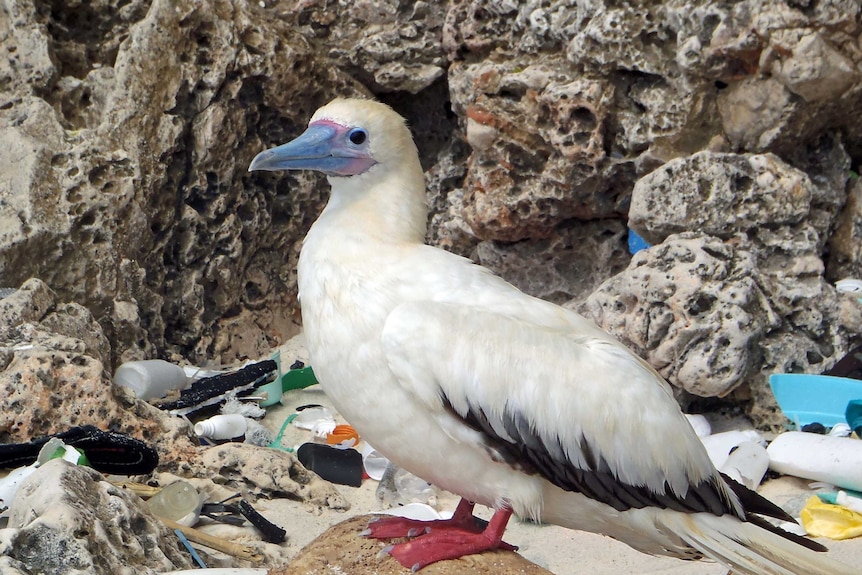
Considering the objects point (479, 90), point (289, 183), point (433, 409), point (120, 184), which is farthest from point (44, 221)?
point (433, 409)

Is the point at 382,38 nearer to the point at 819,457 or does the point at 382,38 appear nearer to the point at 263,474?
the point at 263,474

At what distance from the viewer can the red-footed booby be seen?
255 centimetres

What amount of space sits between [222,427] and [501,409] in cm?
276

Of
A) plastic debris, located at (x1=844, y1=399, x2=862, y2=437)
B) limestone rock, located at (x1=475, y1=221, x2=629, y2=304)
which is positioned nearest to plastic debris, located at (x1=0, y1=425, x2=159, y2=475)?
limestone rock, located at (x1=475, y1=221, x2=629, y2=304)

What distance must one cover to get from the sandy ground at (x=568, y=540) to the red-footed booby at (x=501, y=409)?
1.16 m

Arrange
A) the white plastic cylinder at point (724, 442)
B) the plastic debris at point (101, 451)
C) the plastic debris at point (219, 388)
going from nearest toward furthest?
the plastic debris at point (101, 451) < the white plastic cylinder at point (724, 442) < the plastic debris at point (219, 388)

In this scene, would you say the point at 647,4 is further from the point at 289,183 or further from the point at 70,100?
the point at 70,100

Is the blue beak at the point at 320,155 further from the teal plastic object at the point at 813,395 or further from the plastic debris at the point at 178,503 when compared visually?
the teal plastic object at the point at 813,395

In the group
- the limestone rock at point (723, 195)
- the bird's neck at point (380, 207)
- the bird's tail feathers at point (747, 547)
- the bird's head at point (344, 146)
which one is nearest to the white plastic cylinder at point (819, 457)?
the limestone rock at point (723, 195)

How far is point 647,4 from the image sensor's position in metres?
5.45

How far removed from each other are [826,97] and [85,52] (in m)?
4.36

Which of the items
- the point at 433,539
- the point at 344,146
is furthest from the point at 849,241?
the point at 433,539

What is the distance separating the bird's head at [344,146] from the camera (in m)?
2.88

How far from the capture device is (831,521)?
401cm
